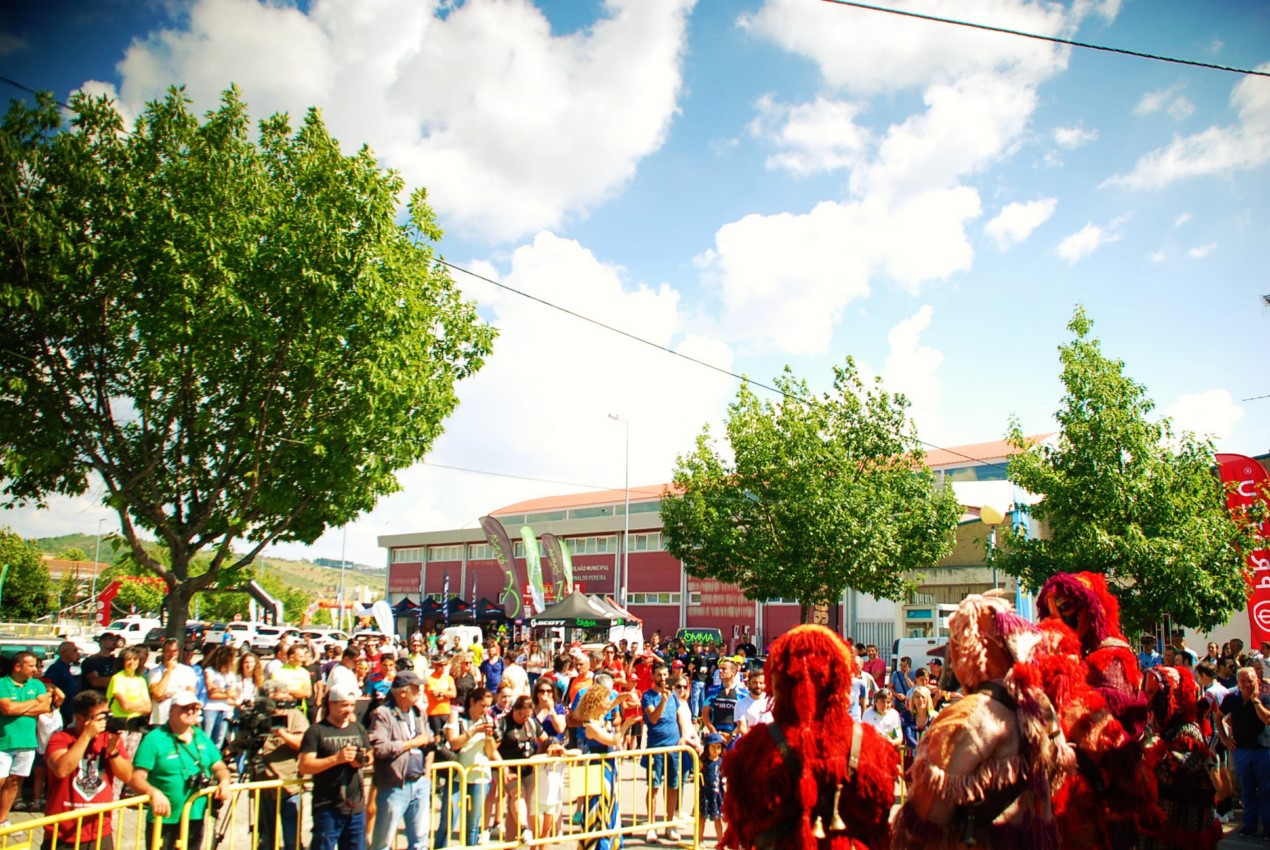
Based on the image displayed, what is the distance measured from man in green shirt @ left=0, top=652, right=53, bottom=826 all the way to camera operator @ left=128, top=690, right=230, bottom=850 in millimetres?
2666

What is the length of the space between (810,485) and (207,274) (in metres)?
14.9

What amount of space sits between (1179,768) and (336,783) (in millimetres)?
5196

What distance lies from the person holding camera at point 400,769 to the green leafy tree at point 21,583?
224 feet

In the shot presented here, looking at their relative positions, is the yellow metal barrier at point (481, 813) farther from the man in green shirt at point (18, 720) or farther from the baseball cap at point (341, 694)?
the baseball cap at point (341, 694)

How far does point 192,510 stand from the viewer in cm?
1614

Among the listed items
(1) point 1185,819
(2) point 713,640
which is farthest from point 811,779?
(2) point 713,640

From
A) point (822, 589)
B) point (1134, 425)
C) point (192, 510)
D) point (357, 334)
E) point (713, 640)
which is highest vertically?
point (357, 334)

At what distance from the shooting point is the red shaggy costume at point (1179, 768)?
5113 millimetres

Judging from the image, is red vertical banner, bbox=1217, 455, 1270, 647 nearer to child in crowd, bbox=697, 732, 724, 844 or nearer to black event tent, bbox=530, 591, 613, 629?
child in crowd, bbox=697, 732, 724, 844

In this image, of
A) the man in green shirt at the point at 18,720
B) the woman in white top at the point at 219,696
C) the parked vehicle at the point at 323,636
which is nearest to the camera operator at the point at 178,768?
the man in green shirt at the point at 18,720

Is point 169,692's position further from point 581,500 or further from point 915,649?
point 581,500

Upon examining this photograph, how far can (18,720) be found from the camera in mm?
7570

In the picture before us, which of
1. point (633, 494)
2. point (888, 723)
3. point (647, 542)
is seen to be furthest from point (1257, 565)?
point (633, 494)

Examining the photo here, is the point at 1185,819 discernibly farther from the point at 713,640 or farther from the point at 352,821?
the point at 713,640
